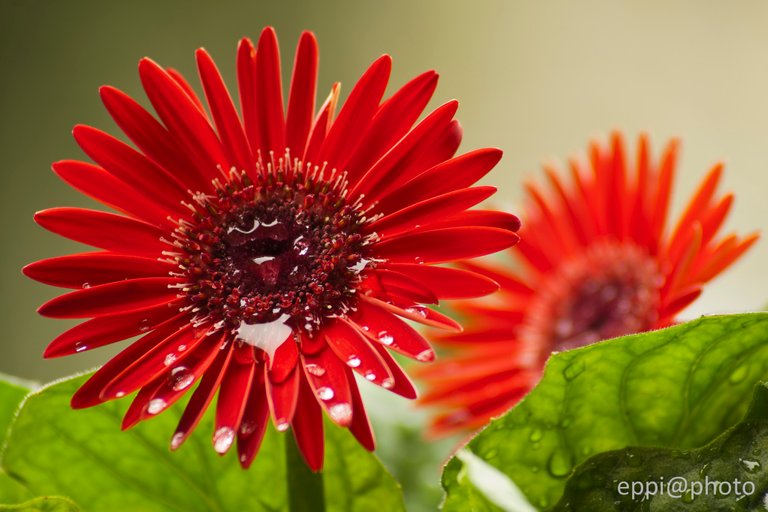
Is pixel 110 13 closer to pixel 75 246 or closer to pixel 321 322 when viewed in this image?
pixel 75 246

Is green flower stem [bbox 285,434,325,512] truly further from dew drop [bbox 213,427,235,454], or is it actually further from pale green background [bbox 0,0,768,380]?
pale green background [bbox 0,0,768,380]

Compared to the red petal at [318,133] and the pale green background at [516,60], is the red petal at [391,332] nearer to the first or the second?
the red petal at [318,133]

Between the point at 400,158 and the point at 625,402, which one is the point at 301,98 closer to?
the point at 400,158

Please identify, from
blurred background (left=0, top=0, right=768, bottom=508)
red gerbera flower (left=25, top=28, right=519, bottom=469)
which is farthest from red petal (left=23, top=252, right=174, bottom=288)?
blurred background (left=0, top=0, right=768, bottom=508)

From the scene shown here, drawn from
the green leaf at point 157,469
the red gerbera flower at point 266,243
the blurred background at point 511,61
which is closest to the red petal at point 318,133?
the red gerbera flower at point 266,243

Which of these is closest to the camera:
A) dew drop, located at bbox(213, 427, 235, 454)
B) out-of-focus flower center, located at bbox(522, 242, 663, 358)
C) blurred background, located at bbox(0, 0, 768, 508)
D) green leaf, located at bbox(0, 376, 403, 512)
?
dew drop, located at bbox(213, 427, 235, 454)

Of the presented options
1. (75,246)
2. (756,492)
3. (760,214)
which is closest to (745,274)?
(760,214)
